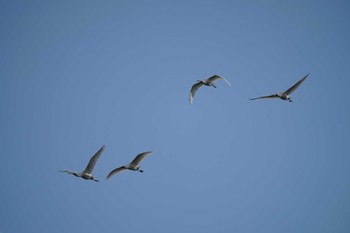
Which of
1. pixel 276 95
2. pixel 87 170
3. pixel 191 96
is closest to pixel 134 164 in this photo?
pixel 87 170

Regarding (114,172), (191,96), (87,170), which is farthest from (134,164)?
(191,96)

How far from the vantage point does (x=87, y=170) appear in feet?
144

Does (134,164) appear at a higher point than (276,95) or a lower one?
lower

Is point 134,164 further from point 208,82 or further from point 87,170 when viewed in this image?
point 208,82

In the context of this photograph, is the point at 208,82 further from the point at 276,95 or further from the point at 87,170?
the point at 87,170

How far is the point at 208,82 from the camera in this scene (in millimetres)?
47688

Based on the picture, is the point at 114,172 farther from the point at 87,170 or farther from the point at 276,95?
the point at 276,95

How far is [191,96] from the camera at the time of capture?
49344 millimetres

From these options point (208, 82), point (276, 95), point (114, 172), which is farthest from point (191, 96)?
point (114, 172)

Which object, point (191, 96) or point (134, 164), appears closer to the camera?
point (134, 164)

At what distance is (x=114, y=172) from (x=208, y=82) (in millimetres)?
13437

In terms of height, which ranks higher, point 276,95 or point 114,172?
point 276,95

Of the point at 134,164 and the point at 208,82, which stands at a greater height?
the point at 208,82

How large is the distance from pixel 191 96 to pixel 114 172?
1239cm
